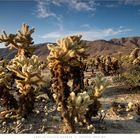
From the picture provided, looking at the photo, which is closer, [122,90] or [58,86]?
[58,86]

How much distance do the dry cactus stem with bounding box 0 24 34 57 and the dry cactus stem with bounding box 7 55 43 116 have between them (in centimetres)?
243

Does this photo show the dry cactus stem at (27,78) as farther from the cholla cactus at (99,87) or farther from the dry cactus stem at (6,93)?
the cholla cactus at (99,87)

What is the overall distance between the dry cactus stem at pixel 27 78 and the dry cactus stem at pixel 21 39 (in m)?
2.43

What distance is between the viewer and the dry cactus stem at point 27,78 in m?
7.09

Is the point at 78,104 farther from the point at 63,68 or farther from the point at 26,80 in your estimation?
the point at 26,80

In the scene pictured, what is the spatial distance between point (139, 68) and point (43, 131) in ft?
22.8

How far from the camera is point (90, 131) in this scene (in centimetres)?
680

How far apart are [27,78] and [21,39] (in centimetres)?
304

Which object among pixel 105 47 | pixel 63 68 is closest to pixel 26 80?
pixel 63 68

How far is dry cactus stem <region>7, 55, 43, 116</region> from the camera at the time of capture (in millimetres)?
7093

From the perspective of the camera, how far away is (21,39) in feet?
32.7

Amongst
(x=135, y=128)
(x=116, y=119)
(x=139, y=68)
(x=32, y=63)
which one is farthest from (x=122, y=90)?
(x=32, y=63)

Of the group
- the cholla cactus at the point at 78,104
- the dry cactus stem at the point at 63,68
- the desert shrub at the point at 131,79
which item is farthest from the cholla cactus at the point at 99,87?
the desert shrub at the point at 131,79
